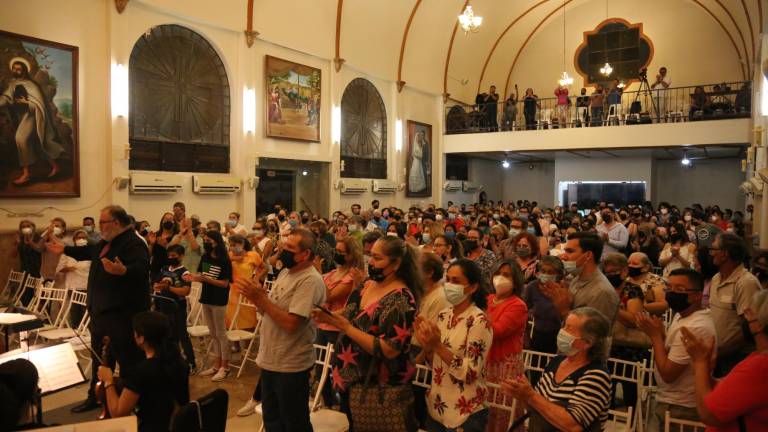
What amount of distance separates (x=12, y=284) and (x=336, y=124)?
8.54 m

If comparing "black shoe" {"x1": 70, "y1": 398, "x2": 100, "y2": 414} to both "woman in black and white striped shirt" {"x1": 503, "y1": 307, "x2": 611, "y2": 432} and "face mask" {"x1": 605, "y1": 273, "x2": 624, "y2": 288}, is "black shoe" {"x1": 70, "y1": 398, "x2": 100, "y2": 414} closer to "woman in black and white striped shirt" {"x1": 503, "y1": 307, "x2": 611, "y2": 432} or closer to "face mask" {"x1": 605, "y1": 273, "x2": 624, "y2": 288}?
"woman in black and white striped shirt" {"x1": 503, "y1": 307, "x2": 611, "y2": 432}

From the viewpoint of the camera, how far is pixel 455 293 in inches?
120

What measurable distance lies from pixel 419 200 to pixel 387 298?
1568 cm

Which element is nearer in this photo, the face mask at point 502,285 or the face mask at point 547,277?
the face mask at point 502,285

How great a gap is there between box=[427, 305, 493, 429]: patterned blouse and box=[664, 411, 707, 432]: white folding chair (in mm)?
934

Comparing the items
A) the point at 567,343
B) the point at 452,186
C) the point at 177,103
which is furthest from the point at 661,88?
the point at 567,343

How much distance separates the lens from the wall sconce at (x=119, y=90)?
395 inches

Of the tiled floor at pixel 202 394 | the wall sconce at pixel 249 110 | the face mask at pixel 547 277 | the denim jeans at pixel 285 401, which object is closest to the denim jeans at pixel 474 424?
the denim jeans at pixel 285 401

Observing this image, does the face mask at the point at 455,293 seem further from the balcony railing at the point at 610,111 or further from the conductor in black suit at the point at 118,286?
the balcony railing at the point at 610,111

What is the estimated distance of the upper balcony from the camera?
14477 millimetres

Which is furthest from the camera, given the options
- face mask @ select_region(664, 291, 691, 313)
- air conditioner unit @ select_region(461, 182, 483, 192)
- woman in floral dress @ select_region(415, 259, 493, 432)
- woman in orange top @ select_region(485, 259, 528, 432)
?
air conditioner unit @ select_region(461, 182, 483, 192)

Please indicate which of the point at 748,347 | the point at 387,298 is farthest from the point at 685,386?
the point at 387,298

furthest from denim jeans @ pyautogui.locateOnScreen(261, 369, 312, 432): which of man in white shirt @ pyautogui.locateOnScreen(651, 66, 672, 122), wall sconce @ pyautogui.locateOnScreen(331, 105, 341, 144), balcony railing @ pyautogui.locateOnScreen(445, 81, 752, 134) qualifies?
man in white shirt @ pyautogui.locateOnScreen(651, 66, 672, 122)

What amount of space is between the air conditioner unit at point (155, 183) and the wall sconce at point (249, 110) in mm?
2088
